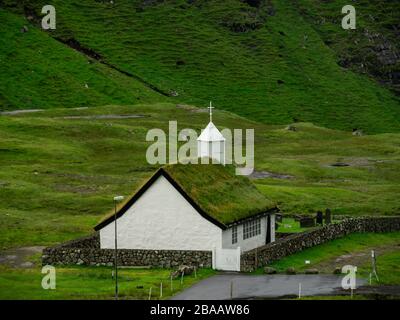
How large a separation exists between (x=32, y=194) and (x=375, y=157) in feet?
194

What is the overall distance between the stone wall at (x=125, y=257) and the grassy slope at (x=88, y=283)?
0.88m

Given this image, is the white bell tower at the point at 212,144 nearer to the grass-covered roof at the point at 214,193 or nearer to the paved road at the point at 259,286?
the grass-covered roof at the point at 214,193

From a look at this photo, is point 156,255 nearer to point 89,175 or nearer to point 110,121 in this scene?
point 89,175

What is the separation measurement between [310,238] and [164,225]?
1163cm

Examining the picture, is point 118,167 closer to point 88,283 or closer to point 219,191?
point 219,191

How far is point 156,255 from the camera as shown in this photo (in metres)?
61.9

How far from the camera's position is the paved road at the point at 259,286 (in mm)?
51781

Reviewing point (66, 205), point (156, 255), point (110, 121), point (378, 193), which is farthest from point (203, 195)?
point (110, 121)

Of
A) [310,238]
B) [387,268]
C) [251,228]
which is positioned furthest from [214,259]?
[310,238]

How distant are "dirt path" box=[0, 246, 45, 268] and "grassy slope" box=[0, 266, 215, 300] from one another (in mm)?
2041

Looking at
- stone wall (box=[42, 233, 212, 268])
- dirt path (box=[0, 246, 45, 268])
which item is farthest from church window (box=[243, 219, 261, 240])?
dirt path (box=[0, 246, 45, 268])

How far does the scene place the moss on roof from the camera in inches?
2489

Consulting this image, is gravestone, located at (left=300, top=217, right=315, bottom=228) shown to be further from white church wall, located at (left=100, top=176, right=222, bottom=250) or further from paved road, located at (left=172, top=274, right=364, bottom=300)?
paved road, located at (left=172, top=274, right=364, bottom=300)

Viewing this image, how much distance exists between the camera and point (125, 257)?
62531mm
